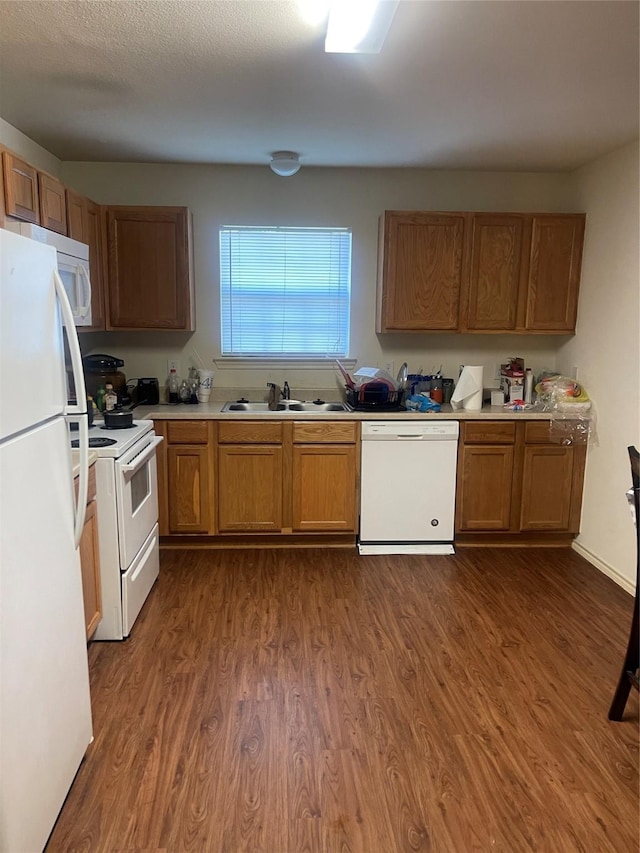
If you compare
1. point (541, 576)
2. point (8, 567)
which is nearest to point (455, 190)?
point (541, 576)

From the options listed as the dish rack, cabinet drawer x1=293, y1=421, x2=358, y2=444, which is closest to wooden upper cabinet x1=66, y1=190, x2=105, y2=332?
cabinet drawer x1=293, y1=421, x2=358, y2=444

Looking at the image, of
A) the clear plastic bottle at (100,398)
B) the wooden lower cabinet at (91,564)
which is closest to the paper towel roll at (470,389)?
the clear plastic bottle at (100,398)

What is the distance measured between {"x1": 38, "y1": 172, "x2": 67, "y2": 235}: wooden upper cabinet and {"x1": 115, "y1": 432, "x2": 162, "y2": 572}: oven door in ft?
3.79

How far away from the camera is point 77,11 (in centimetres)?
196

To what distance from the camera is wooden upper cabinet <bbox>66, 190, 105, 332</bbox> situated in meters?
3.23

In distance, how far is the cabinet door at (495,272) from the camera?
150 inches

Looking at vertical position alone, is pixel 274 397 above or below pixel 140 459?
above

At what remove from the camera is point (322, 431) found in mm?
3684

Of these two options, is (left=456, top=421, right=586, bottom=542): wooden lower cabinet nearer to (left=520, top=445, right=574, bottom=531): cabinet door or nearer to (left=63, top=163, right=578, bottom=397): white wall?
(left=520, top=445, right=574, bottom=531): cabinet door

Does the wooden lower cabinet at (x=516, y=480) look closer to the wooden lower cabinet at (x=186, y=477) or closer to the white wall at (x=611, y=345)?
the white wall at (x=611, y=345)

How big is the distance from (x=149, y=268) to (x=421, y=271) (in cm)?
179

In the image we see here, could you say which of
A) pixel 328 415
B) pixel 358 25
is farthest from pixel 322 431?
pixel 358 25

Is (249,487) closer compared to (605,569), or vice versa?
(605,569)

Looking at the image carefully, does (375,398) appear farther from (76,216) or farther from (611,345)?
(76,216)
